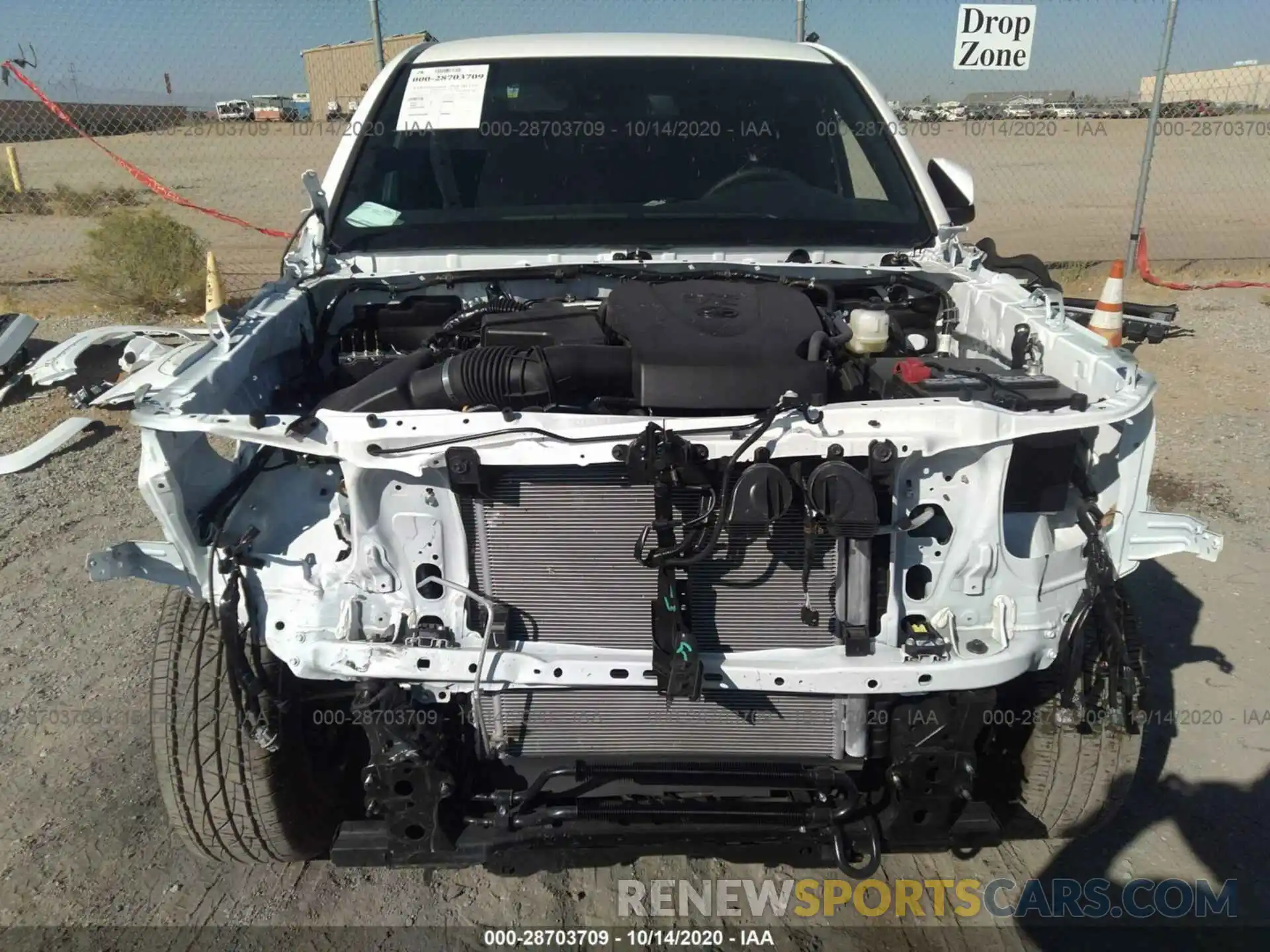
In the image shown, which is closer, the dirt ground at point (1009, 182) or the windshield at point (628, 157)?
the windshield at point (628, 157)

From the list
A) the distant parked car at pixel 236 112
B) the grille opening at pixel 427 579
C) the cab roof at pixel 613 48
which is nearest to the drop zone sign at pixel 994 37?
the cab roof at pixel 613 48

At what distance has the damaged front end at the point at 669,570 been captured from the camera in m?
1.74

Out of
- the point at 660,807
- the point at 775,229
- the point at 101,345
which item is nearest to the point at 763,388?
the point at 660,807

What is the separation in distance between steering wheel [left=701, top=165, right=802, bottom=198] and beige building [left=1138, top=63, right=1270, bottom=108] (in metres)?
6.01

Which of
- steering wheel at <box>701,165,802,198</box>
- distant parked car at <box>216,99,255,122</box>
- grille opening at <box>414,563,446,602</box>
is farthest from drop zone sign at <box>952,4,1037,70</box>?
distant parked car at <box>216,99,255,122</box>

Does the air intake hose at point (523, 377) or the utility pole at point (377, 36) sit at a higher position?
the utility pole at point (377, 36)

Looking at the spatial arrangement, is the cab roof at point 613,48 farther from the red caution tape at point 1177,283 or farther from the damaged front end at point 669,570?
the red caution tape at point 1177,283

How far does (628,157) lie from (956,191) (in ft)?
4.01

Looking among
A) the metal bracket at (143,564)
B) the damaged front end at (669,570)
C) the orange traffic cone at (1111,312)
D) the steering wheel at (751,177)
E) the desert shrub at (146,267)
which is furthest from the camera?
the desert shrub at (146,267)

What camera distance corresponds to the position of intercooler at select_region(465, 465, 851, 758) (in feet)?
6.02

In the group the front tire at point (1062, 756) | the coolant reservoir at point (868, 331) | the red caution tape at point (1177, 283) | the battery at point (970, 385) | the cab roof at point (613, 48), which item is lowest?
the red caution tape at point (1177, 283)

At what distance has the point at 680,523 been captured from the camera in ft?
5.92

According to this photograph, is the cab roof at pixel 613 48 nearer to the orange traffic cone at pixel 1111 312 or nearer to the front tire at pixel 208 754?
the orange traffic cone at pixel 1111 312

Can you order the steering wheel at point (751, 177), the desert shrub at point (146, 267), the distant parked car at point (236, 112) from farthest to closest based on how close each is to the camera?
the distant parked car at point (236, 112) < the desert shrub at point (146, 267) < the steering wheel at point (751, 177)
